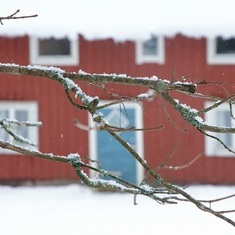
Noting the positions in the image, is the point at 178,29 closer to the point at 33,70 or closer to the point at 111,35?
the point at 111,35

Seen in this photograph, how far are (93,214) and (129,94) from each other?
2334 mm

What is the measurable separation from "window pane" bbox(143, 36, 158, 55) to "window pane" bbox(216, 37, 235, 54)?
117 centimetres

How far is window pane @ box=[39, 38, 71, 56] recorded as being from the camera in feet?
41.4

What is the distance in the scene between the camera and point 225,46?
1221cm

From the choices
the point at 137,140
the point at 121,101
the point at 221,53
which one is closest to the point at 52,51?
the point at 137,140

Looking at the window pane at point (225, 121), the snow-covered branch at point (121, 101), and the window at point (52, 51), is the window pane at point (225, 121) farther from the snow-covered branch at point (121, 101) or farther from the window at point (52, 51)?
the snow-covered branch at point (121, 101)

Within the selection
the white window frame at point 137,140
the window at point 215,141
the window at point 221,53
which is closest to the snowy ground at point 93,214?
the white window frame at point 137,140

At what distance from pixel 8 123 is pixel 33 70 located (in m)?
0.83

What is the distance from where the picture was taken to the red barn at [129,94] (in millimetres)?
12195

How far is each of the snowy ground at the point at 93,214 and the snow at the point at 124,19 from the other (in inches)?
122

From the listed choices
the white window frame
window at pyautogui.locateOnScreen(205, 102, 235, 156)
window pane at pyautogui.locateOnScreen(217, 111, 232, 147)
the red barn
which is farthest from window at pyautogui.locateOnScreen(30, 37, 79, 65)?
window pane at pyautogui.locateOnScreen(217, 111, 232, 147)

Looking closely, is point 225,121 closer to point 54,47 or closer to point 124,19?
point 124,19

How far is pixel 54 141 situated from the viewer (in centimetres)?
1261

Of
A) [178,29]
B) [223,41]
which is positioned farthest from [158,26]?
[223,41]
